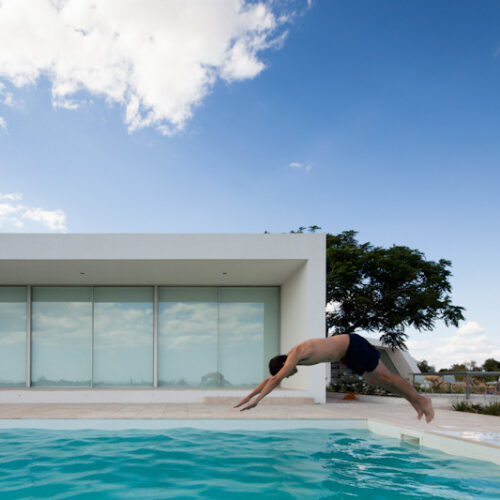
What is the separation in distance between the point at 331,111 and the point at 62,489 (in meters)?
11.5

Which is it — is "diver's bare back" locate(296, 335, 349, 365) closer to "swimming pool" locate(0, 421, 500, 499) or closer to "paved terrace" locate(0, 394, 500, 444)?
"swimming pool" locate(0, 421, 500, 499)

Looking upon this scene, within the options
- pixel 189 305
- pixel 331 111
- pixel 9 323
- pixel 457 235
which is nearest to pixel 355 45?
pixel 331 111

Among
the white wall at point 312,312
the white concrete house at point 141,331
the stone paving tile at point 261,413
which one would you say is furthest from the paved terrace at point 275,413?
the white concrete house at point 141,331

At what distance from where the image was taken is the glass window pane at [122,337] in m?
13.3

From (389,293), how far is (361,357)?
567 inches

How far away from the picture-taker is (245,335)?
1348 centimetres

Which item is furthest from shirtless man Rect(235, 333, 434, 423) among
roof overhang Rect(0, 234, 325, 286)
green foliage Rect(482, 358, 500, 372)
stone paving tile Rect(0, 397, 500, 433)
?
green foliage Rect(482, 358, 500, 372)

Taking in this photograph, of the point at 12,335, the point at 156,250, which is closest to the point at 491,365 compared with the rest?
the point at 156,250

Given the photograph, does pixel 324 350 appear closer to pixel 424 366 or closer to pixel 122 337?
pixel 122 337

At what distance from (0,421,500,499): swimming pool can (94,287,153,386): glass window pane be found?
5513mm

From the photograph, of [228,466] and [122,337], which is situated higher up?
[122,337]

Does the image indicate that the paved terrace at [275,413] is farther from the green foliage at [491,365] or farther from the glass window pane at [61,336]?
the green foliage at [491,365]

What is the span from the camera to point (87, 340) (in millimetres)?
13344

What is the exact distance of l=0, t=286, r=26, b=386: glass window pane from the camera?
13328 mm
